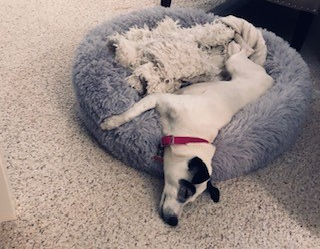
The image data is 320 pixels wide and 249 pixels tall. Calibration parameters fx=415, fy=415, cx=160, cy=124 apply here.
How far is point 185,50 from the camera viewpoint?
4.77 ft

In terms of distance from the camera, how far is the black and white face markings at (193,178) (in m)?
1.09

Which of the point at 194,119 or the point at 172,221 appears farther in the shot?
the point at 194,119

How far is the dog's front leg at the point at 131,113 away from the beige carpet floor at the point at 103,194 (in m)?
0.12

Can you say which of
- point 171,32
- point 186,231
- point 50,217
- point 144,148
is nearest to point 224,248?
point 186,231

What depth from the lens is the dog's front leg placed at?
1.27m

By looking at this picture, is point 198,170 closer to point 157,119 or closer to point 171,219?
point 171,219

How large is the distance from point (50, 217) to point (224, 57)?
35.3 inches

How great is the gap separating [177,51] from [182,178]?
19.9 inches

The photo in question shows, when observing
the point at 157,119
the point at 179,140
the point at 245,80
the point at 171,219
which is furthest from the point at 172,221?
the point at 245,80

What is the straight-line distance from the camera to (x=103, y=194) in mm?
1219

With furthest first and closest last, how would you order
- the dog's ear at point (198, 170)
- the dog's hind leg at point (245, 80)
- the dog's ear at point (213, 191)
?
the dog's hind leg at point (245, 80), the dog's ear at point (213, 191), the dog's ear at point (198, 170)

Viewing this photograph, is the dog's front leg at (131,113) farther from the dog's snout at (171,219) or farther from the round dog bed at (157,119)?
the dog's snout at (171,219)

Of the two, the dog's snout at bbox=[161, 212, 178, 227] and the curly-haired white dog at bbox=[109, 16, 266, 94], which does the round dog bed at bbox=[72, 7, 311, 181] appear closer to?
the curly-haired white dog at bbox=[109, 16, 266, 94]

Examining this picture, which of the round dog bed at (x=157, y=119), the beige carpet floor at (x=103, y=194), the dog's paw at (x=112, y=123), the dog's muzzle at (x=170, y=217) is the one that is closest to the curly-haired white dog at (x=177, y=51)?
the round dog bed at (x=157, y=119)
